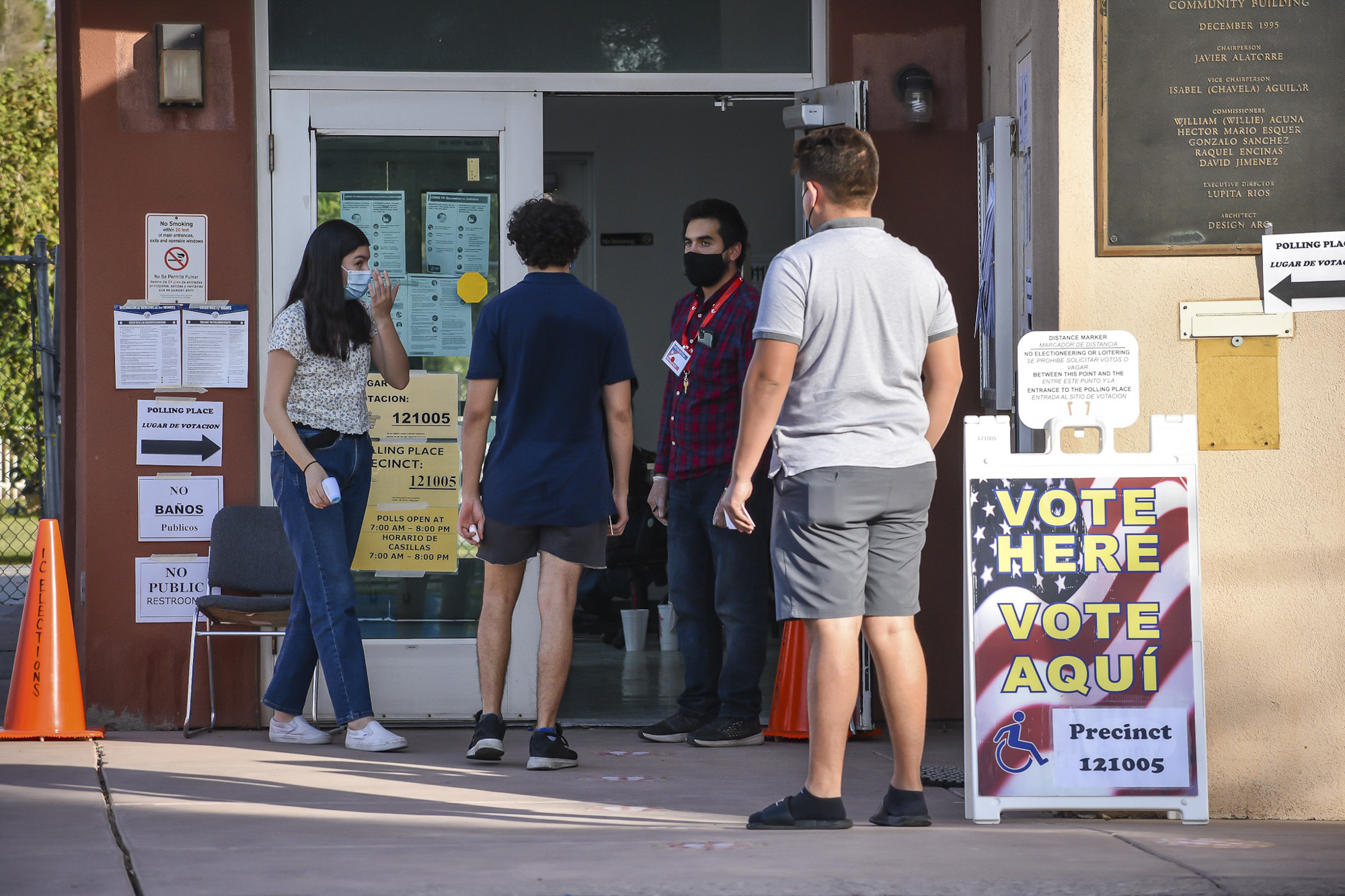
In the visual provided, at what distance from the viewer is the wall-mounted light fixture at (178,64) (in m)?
5.27

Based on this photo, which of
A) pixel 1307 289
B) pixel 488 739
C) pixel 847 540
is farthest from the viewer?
pixel 488 739

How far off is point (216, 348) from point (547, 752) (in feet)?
6.40

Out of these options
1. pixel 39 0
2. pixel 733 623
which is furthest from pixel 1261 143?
pixel 39 0

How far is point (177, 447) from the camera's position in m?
5.40

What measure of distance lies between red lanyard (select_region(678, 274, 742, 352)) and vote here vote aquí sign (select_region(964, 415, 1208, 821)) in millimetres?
1538

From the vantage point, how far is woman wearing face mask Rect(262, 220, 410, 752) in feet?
16.1

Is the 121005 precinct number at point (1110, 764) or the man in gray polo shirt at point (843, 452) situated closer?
the man in gray polo shirt at point (843, 452)

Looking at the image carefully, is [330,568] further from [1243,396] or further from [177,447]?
[1243,396]

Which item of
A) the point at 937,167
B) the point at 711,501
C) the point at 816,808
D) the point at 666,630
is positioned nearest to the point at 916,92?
the point at 937,167

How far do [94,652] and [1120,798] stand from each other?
3549 millimetres

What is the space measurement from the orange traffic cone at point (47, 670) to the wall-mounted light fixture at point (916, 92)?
11.1 feet

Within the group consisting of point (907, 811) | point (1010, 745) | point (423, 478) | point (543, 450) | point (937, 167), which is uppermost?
point (937, 167)

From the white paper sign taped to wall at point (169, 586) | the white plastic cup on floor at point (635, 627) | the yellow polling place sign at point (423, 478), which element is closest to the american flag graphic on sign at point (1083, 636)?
the yellow polling place sign at point (423, 478)

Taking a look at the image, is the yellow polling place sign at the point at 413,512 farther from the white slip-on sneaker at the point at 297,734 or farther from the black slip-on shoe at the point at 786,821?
the black slip-on shoe at the point at 786,821
